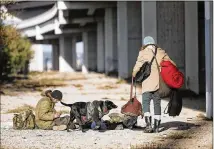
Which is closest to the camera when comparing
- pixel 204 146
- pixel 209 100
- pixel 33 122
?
pixel 204 146

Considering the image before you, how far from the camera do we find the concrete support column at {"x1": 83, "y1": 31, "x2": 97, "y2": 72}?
53.5m

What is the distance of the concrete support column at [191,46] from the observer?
17688 mm

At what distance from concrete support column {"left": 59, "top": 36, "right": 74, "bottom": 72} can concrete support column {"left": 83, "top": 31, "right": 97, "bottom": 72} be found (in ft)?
23.2

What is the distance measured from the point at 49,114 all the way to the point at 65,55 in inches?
2065

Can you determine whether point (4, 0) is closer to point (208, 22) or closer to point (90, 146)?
point (208, 22)

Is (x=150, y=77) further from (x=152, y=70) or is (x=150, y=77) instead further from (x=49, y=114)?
(x=49, y=114)

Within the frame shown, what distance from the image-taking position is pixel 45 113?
8.87 metres

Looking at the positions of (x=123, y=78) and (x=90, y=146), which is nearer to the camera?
(x=90, y=146)

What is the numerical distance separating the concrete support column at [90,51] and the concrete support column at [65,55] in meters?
7.07

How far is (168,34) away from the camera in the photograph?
1861cm

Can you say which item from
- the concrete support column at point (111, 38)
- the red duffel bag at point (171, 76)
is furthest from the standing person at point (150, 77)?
the concrete support column at point (111, 38)

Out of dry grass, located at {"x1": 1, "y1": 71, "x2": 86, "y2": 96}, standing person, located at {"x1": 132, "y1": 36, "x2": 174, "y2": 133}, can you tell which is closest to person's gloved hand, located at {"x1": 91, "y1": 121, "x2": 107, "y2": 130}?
standing person, located at {"x1": 132, "y1": 36, "x2": 174, "y2": 133}

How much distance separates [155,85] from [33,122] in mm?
2780

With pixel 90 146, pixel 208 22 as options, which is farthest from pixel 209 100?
pixel 90 146
